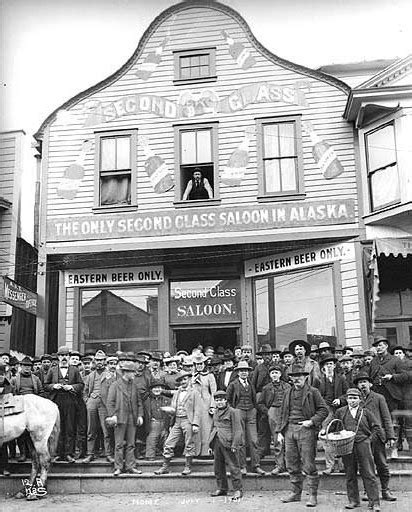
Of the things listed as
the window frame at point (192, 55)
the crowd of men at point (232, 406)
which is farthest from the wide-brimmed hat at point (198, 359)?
the window frame at point (192, 55)

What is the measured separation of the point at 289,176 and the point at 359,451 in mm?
4782

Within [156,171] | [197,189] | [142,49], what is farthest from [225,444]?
[142,49]

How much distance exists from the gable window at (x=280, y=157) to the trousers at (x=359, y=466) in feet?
14.8

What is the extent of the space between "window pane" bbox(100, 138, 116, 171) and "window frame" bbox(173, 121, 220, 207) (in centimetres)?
100

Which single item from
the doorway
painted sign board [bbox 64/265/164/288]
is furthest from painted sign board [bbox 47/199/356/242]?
the doorway

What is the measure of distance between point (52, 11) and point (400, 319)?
616 centimetres

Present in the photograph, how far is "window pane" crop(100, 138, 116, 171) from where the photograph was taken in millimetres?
10602

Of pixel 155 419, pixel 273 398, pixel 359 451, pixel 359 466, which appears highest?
pixel 273 398

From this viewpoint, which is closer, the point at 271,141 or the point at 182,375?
the point at 182,375

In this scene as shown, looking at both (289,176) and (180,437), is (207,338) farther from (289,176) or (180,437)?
(289,176)

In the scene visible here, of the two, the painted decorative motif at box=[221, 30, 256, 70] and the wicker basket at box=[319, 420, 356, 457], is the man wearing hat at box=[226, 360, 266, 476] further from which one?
the painted decorative motif at box=[221, 30, 256, 70]

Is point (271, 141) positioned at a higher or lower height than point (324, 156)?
higher

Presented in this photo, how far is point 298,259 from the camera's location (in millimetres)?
10094

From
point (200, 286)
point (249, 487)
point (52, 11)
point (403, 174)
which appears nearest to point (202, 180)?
point (200, 286)
